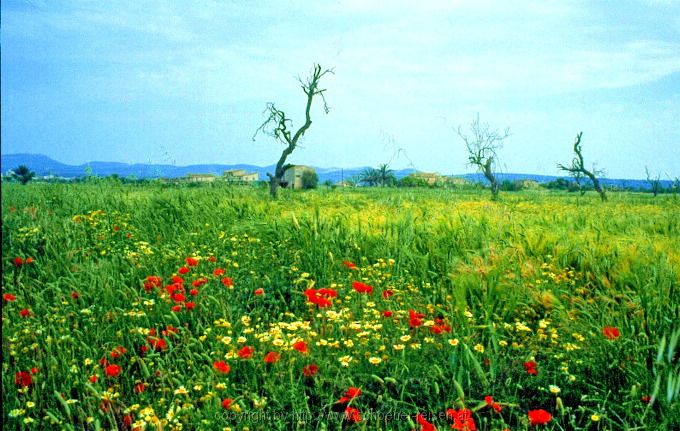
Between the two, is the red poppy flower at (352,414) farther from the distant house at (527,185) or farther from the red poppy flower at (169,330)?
the distant house at (527,185)

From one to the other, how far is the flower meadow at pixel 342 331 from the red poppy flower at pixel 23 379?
0.05 meters

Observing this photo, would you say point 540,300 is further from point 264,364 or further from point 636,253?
point 264,364

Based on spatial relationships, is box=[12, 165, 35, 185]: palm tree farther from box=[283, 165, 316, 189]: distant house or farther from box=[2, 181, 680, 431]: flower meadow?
box=[283, 165, 316, 189]: distant house

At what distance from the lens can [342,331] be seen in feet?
12.2

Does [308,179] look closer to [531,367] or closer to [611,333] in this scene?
[611,333]

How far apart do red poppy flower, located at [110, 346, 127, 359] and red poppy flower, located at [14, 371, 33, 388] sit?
442 mm

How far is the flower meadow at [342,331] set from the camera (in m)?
2.83

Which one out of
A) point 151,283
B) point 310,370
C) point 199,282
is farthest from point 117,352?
point 310,370

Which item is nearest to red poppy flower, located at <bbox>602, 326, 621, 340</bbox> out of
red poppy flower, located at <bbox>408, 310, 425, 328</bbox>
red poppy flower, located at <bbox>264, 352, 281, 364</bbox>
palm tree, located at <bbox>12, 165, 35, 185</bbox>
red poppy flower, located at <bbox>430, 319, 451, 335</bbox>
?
red poppy flower, located at <bbox>430, 319, 451, 335</bbox>

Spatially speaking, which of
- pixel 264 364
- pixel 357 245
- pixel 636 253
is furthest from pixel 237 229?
pixel 636 253

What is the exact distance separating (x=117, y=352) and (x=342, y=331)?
145 centimetres

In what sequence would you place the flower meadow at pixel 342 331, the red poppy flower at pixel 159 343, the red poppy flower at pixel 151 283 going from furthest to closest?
the red poppy flower at pixel 151 283, the red poppy flower at pixel 159 343, the flower meadow at pixel 342 331

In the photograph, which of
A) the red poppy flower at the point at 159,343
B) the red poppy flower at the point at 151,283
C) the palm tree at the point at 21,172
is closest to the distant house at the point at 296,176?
the palm tree at the point at 21,172

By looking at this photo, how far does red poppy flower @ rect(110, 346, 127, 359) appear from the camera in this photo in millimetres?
3296
